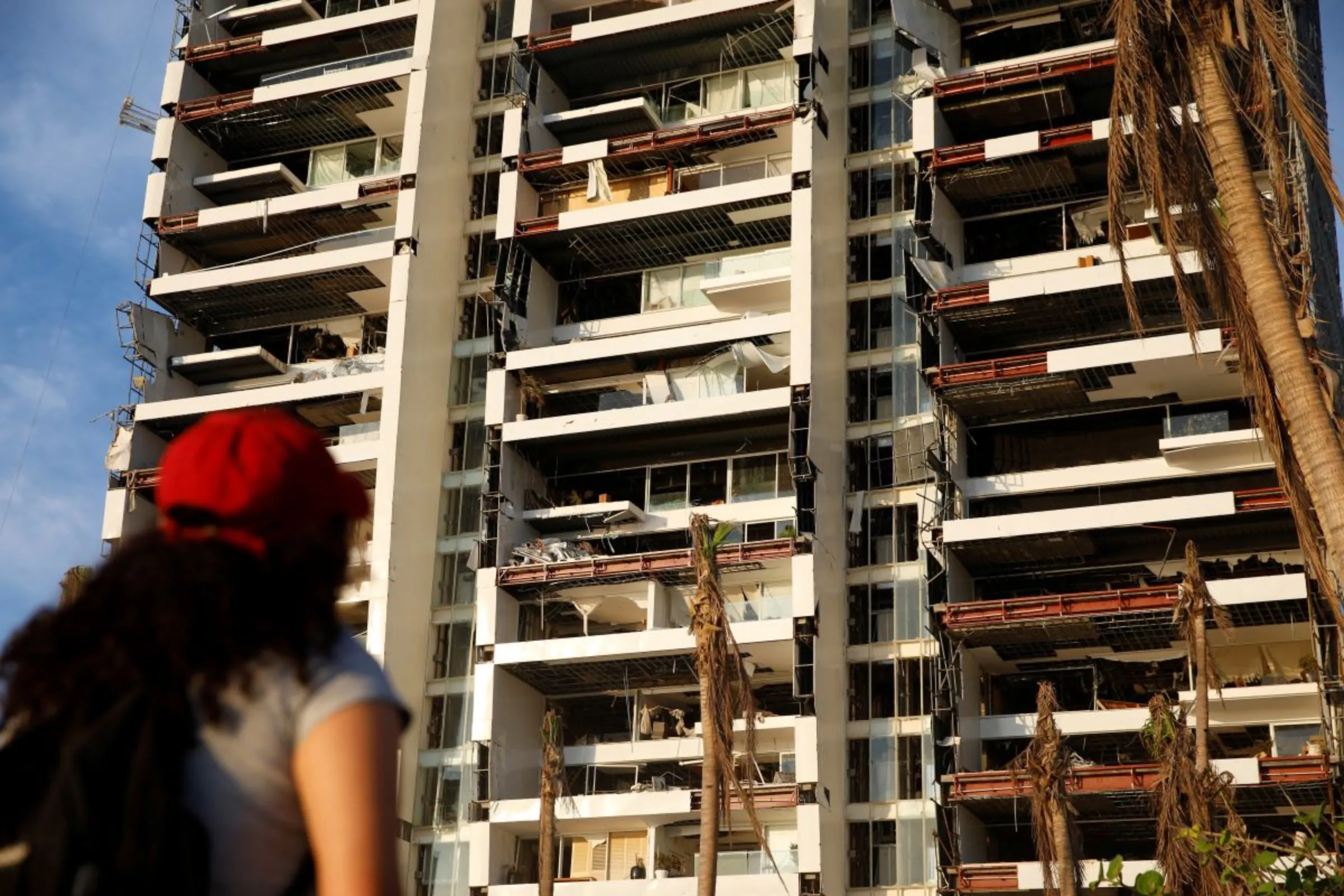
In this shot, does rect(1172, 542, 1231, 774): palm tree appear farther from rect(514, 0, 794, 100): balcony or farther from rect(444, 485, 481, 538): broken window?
rect(514, 0, 794, 100): balcony

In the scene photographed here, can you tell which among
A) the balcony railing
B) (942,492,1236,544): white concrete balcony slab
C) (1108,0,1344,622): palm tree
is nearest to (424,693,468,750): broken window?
the balcony railing

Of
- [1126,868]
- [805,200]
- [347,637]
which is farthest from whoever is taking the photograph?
[805,200]

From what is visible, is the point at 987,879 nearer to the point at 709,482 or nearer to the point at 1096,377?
the point at 1096,377

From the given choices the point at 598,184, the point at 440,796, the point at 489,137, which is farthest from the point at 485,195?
the point at 440,796

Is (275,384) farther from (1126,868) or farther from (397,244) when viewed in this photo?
(1126,868)

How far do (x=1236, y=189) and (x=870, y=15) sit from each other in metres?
47.5

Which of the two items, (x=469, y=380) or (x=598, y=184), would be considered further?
(x=469, y=380)

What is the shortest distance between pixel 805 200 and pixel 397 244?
1462 cm

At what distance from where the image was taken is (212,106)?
69125 mm

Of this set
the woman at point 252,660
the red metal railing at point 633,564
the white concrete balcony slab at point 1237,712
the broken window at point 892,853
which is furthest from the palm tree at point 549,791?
the woman at point 252,660

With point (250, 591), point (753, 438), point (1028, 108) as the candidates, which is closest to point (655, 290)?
point (753, 438)

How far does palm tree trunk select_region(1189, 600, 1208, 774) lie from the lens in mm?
43344

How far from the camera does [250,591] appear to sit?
3.68m

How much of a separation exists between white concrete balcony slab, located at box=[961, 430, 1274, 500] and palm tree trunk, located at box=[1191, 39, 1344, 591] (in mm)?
33331
